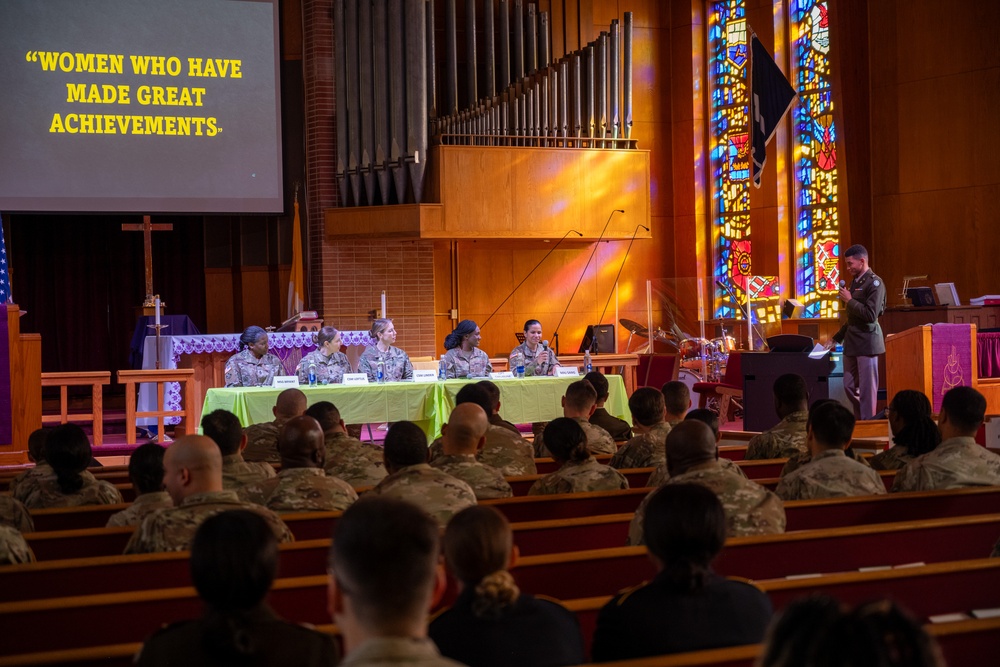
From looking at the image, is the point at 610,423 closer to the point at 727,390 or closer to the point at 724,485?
the point at 724,485

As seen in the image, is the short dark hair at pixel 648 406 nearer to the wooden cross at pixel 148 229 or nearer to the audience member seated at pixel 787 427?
the audience member seated at pixel 787 427

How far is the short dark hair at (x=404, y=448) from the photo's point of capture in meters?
4.22

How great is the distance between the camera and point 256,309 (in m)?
14.0

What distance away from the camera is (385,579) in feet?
5.58

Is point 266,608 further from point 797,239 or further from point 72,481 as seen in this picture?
point 797,239

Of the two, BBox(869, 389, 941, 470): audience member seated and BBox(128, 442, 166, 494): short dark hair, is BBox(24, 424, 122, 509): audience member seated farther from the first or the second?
BBox(869, 389, 941, 470): audience member seated

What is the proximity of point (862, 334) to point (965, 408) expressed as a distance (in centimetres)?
425

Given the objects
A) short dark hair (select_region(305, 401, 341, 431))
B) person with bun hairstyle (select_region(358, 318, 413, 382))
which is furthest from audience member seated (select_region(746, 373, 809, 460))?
person with bun hairstyle (select_region(358, 318, 413, 382))

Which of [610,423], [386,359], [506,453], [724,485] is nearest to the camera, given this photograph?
[724,485]

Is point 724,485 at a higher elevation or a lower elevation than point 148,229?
lower

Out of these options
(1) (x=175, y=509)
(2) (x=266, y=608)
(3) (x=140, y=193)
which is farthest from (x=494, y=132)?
(2) (x=266, y=608)

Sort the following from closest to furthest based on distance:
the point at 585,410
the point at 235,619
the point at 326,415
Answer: the point at 235,619
the point at 326,415
the point at 585,410

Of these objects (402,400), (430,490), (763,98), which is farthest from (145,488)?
(763,98)

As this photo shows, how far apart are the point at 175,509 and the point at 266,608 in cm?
144
